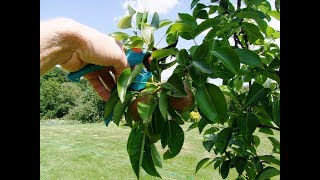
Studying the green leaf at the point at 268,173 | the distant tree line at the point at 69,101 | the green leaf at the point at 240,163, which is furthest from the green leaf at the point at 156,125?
the distant tree line at the point at 69,101

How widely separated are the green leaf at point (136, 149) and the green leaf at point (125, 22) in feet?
0.99

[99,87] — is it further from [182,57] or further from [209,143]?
[209,143]

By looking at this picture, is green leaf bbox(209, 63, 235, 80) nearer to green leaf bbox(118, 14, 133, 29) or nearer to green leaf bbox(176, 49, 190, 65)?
green leaf bbox(176, 49, 190, 65)

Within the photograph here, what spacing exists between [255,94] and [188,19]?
0.26m

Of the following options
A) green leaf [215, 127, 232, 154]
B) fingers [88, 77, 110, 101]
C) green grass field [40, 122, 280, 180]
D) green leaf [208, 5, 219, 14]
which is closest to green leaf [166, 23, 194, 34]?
fingers [88, 77, 110, 101]

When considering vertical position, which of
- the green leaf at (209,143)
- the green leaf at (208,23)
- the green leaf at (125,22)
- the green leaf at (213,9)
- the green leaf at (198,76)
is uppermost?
the green leaf at (213,9)

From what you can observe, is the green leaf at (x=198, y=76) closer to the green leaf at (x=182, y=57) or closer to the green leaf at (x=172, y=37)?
the green leaf at (x=182, y=57)

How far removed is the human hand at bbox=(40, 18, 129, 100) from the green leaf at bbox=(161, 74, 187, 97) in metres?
0.12

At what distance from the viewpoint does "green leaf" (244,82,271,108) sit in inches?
38.8

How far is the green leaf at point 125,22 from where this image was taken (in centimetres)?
99

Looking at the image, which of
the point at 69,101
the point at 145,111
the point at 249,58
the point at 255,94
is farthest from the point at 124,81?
the point at 69,101

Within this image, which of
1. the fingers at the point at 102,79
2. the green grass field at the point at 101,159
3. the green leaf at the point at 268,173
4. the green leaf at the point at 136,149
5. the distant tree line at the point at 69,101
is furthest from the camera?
the distant tree line at the point at 69,101
